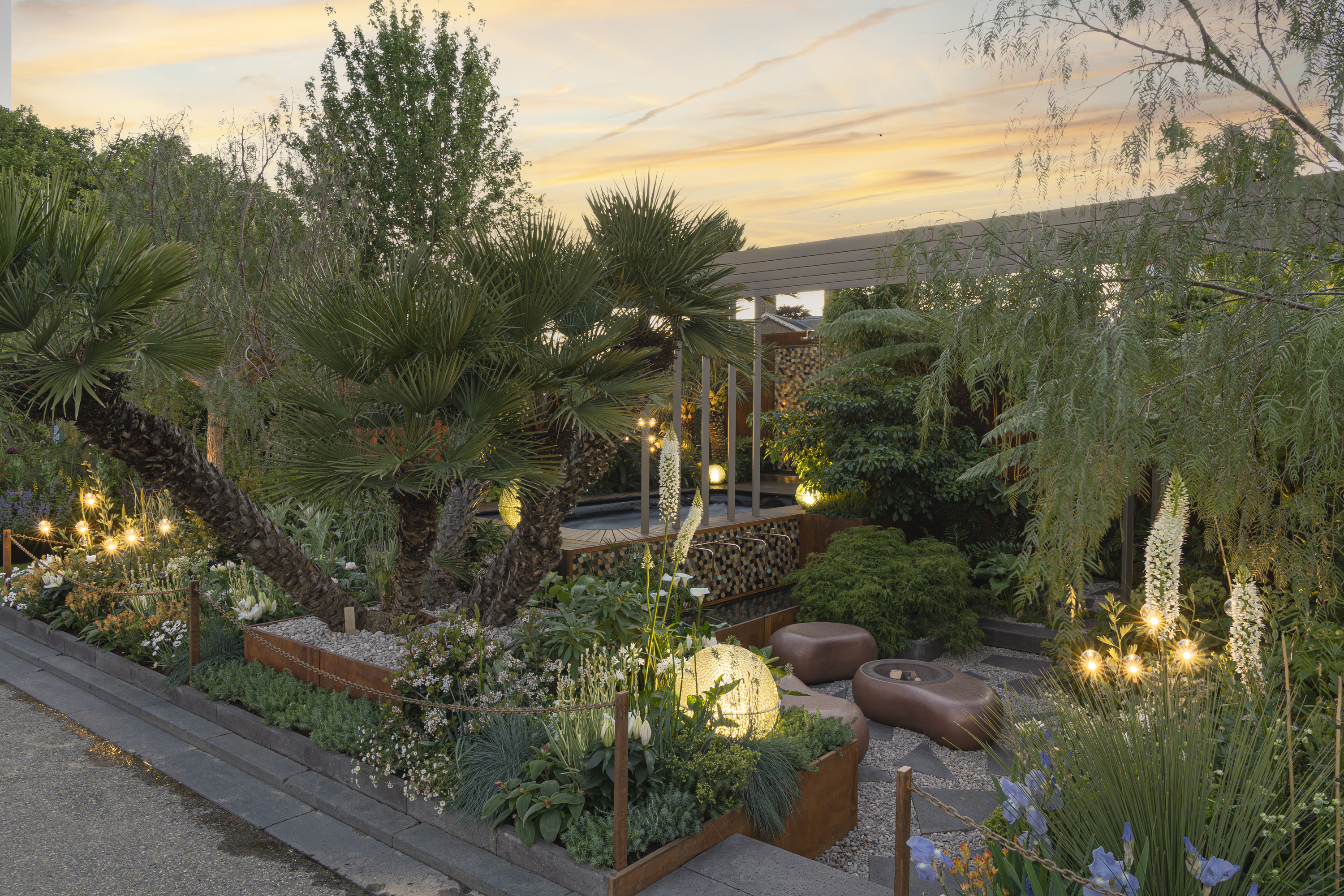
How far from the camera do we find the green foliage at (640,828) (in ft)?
10.3

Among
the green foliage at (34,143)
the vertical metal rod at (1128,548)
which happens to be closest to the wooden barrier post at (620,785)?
the vertical metal rod at (1128,548)

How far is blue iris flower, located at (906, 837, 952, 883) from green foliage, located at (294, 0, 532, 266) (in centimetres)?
1484

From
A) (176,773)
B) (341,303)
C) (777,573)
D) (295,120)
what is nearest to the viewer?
(341,303)

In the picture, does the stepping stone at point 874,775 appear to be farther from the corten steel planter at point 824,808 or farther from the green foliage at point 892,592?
the green foliage at point 892,592

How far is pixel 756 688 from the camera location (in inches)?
153

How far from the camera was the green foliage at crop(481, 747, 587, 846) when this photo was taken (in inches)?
129

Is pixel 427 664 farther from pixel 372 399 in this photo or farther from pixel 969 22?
pixel 969 22

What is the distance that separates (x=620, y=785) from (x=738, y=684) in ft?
2.80

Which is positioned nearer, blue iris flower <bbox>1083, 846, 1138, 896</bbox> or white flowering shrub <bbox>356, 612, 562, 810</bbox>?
blue iris flower <bbox>1083, 846, 1138, 896</bbox>

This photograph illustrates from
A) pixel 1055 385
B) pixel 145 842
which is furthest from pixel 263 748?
pixel 1055 385

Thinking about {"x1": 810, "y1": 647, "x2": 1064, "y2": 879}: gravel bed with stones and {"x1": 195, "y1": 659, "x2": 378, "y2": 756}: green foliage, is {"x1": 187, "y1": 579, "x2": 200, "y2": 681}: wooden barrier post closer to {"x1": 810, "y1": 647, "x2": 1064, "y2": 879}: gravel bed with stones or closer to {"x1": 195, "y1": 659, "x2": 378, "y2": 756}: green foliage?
{"x1": 195, "y1": 659, "x2": 378, "y2": 756}: green foliage

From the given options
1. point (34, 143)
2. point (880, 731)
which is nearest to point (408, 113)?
point (34, 143)

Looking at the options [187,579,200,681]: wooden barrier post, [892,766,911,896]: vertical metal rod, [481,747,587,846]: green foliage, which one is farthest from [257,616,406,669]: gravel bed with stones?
[892,766,911,896]: vertical metal rod

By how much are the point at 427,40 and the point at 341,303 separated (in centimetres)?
1476
